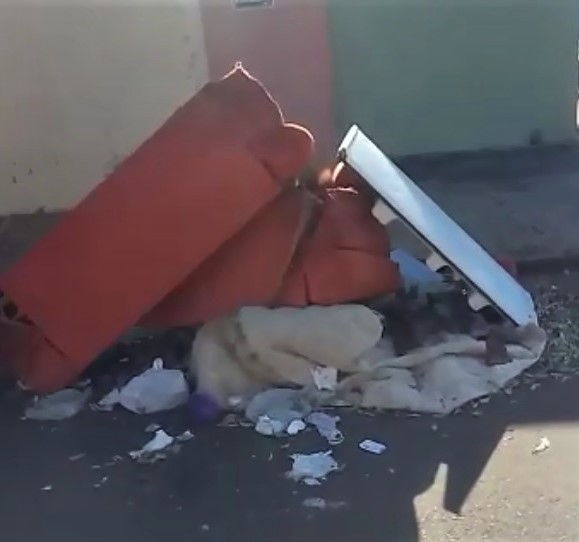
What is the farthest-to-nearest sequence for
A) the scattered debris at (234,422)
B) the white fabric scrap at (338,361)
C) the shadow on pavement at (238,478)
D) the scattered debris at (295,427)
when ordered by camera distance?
the white fabric scrap at (338,361), the scattered debris at (234,422), the scattered debris at (295,427), the shadow on pavement at (238,478)

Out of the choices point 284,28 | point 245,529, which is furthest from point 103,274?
point 284,28

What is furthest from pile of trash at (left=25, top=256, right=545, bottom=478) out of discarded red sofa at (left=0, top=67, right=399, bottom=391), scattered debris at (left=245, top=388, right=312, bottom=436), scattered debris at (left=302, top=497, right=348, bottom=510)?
scattered debris at (left=302, top=497, right=348, bottom=510)

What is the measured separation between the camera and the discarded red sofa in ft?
15.8

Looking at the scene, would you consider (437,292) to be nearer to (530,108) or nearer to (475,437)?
(475,437)

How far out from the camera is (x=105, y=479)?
4270mm

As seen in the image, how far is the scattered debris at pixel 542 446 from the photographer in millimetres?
4246

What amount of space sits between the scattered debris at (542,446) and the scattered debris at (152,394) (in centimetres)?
132

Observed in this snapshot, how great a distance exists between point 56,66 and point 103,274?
2.82m

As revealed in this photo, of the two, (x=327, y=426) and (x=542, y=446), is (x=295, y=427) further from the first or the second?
(x=542, y=446)

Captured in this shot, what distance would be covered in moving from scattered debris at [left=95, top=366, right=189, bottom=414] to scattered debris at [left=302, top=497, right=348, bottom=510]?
35.9 inches

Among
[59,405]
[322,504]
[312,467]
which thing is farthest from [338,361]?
[59,405]

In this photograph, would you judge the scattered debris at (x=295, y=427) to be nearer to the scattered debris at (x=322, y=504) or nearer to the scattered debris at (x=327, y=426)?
the scattered debris at (x=327, y=426)

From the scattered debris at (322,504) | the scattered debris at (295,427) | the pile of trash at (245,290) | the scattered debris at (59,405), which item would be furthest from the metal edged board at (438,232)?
the scattered debris at (59,405)

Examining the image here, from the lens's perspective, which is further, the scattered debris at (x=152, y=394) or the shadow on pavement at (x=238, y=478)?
the scattered debris at (x=152, y=394)
